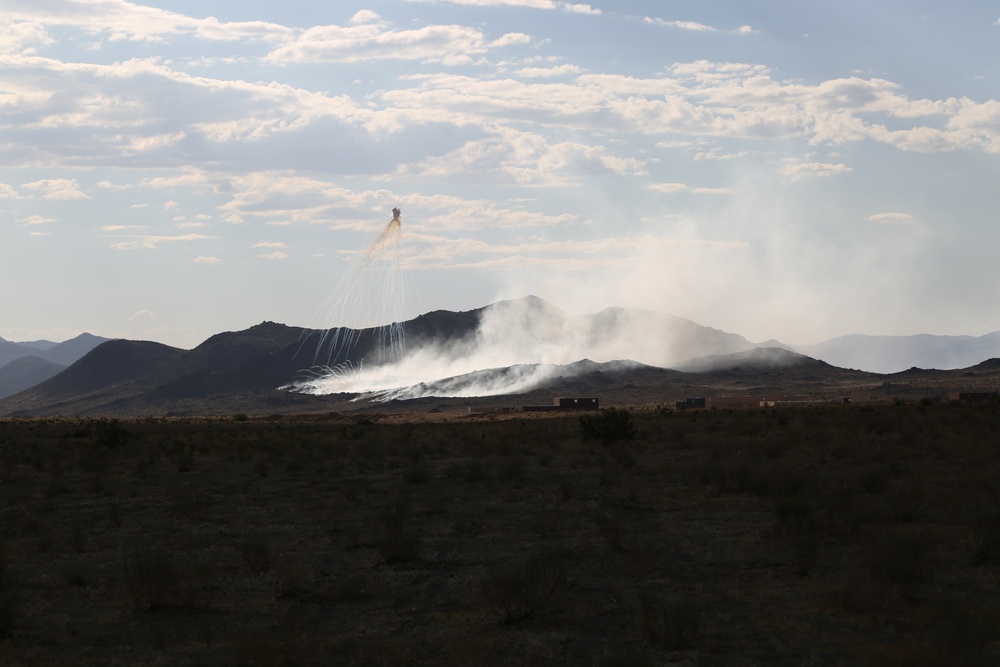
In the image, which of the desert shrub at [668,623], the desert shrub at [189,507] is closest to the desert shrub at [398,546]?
the desert shrub at [668,623]

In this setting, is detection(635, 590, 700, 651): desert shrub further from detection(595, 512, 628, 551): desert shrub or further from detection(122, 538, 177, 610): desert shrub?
detection(122, 538, 177, 610): desert shrub

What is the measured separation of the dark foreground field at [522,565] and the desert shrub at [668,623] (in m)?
0.04

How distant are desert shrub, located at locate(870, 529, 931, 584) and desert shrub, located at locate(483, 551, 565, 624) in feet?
17.4

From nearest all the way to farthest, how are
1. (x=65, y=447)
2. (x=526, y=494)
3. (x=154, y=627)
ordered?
(x=154, y=627)
(x=526, y=494)
(x=65, y=447)

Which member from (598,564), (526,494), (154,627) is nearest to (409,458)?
(526,494)

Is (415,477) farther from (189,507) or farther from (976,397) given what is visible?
(976,397)

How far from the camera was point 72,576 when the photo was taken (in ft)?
64.1

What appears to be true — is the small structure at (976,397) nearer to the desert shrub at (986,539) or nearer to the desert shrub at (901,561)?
the desert shrub at (986,539)

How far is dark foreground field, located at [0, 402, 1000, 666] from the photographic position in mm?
14773

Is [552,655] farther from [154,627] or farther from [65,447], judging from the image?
[65,447]

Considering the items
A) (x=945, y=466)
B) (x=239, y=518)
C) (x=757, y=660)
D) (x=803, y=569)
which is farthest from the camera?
(x=945, y=466)

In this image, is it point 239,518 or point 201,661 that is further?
point 239,518

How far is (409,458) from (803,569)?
2899 cm

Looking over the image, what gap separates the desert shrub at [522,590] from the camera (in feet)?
53.3
